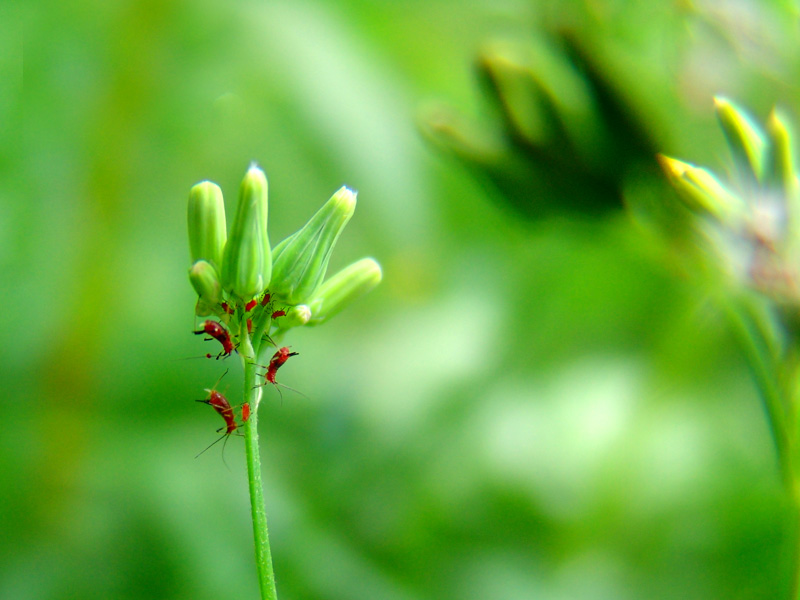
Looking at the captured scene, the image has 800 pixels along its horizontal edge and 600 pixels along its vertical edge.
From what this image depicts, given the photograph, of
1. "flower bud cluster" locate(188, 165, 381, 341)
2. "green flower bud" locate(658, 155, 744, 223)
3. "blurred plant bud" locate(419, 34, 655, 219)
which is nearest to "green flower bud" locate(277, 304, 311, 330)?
"flower bud cluster" locate(188, 165, 381, 341)

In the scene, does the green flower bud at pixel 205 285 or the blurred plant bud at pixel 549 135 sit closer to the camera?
the green flower bud at pixel 205 285

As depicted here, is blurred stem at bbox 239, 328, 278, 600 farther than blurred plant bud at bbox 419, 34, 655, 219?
No

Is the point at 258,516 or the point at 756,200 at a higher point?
the point at 756,200

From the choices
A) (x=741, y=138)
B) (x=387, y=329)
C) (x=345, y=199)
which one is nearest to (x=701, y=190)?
(x=741, y=138)

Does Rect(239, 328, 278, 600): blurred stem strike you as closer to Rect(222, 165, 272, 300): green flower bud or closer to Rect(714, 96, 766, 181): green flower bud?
Rect(222, 165, 272, 300): green flower bud

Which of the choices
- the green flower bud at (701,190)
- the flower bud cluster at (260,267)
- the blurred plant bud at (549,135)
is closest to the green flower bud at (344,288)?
the flower bud cluster at (260,267)

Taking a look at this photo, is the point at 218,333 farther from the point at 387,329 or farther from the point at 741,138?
the point at 387,329

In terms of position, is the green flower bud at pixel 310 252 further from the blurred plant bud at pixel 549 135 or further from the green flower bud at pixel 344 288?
the blurred plant bud at pixel 549 135
